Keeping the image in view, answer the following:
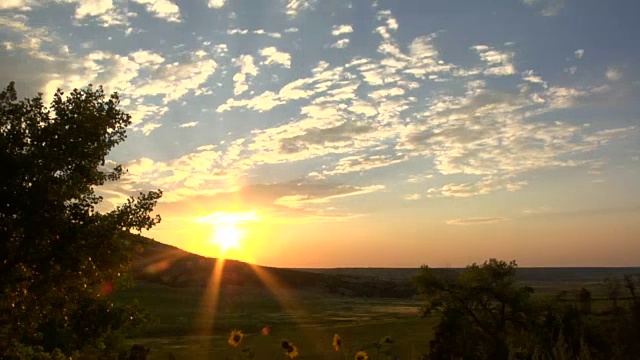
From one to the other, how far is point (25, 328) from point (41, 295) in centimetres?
81

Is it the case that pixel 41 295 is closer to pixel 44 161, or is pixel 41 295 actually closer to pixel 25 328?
pixel 25 328

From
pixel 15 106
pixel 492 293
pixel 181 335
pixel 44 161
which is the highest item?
pixel 15 106

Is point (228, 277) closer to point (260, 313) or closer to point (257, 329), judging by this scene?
point (260, 313)

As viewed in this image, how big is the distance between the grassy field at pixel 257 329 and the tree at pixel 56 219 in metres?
4.41

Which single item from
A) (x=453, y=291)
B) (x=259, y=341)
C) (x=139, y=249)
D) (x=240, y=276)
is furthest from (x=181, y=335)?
(x=240, y=276)

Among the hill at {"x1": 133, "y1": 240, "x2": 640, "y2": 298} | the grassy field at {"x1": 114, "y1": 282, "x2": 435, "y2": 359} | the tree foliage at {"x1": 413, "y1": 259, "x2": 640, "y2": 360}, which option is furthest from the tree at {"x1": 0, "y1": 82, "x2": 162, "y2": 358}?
the hill at {"x1": 133, "y1": 240, "x2": 640, "y2": 298}

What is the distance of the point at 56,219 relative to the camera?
14.9 metres

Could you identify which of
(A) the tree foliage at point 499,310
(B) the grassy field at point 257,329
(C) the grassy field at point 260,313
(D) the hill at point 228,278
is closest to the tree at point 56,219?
(B) the grassy field at point 257,329

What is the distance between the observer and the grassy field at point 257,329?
5053 centimetres

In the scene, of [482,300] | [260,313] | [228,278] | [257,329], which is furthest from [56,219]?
[228,278]

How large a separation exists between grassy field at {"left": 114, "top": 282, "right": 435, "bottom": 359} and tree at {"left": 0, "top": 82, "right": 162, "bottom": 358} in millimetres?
4412

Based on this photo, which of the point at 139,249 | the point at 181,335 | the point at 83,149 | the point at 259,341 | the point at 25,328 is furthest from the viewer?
the point at 181,335

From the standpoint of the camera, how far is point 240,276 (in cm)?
18562

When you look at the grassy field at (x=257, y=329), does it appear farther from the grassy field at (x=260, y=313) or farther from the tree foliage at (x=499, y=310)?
the tree foliage at (x=499, y=310)
